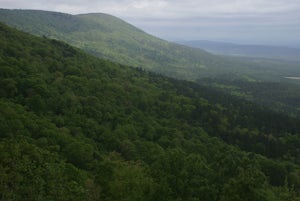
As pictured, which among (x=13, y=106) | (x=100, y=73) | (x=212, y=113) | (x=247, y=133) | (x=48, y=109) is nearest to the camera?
(x=13, y=106)

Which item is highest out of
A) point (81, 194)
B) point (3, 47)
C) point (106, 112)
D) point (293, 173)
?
point (3, 47)

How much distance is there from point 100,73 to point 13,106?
231 feet

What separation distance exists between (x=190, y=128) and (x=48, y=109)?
48034 millimetres

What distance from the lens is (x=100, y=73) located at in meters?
144

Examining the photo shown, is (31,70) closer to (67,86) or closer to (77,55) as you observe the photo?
(67,86)

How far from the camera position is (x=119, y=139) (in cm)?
8581

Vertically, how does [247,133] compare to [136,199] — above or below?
below

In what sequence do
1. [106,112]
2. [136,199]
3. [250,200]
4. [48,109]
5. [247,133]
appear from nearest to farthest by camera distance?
1. [250,200]
2. [136,199]
3. [48,109]
4. [106,112]
5. [247,133]

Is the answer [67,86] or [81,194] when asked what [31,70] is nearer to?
[67,86]

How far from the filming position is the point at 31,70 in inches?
4033

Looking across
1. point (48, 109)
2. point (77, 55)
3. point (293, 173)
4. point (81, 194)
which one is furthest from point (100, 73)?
point (81, 194)

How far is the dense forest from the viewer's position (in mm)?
32938

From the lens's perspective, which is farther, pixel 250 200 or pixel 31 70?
pixel 31 70

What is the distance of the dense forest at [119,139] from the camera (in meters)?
32.9
